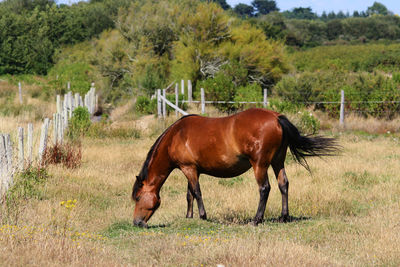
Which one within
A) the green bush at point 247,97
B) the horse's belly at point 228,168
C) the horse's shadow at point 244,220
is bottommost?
the horse's shadow at point 244,220

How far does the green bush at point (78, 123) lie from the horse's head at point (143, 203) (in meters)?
9.03

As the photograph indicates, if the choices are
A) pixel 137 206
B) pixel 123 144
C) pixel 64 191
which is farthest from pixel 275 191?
pixel 123 144

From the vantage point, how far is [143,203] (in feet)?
23.9

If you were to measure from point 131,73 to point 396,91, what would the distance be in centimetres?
1957

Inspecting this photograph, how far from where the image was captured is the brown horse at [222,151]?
23.3 feet

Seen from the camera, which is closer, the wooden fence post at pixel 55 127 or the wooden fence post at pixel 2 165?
the wooden fence post at pixel 2 165

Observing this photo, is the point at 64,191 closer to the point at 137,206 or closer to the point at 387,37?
the point at 137,206

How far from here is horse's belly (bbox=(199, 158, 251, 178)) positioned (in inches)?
288

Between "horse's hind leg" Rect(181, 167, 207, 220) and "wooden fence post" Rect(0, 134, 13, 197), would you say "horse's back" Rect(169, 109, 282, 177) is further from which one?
"wooden fence post" Rect(0, 134, 13, 197)

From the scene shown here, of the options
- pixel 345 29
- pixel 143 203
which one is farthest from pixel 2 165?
pixel 345 29

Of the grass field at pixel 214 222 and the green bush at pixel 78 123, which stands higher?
the green bush at pixel 78 123

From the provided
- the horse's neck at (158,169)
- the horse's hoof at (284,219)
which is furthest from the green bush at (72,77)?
the horse's hoof at (284,219)

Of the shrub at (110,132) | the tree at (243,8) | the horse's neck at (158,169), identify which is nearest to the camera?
the horse's neck at (158,169)

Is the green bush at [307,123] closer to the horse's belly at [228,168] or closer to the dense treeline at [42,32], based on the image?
the horse's belly at [228,168]
